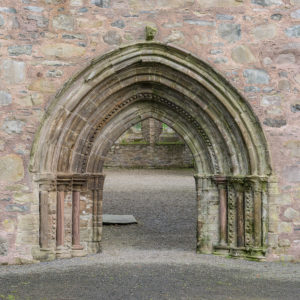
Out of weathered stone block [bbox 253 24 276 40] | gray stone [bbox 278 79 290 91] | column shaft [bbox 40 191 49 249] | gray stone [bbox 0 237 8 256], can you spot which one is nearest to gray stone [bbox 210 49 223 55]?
weathered stone block [bbox 253 24 276 40]

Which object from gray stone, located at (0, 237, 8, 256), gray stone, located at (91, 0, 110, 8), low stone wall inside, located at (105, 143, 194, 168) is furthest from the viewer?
low stone wall inside, located at (105, 143, 194, 168)

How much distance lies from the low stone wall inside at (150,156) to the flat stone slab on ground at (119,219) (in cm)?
1037

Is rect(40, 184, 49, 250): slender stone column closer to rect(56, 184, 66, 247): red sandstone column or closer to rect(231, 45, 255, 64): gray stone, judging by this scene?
rect(56, 184, 66, 247): red sandstone column

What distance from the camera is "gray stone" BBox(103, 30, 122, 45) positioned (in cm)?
654

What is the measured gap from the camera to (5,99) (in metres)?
6.39

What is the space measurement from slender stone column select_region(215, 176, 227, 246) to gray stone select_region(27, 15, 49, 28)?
3.02 meters

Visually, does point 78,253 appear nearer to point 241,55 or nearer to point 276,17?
point 241,55

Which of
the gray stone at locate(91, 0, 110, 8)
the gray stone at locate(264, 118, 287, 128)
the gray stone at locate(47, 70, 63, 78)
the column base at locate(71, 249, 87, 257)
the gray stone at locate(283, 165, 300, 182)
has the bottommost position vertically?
the column base at locate(71, 249, 87, 257)

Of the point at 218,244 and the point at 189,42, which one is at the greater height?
the point at 189,42

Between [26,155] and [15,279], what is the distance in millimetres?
1551

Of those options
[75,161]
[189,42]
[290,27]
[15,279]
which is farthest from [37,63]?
[290,27]

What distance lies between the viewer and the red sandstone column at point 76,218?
6648 mm

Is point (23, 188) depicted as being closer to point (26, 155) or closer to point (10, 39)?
point (26, 155)

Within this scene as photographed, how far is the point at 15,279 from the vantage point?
5641 millimetres
